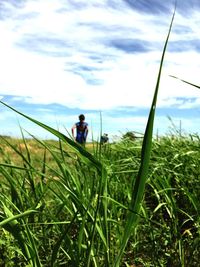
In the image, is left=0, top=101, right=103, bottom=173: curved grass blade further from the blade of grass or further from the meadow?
the blade of grass

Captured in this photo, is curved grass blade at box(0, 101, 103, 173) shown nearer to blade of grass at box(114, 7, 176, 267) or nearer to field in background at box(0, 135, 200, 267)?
blade of grass at box(114, 7, 176, 267)

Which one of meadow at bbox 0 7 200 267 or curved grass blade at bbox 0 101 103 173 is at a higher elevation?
curved grass blade at bbox 0 101 103 173

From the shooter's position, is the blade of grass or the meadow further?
the meadow

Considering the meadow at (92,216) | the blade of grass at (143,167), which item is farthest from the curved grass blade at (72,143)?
the blade of grass at (143,167)

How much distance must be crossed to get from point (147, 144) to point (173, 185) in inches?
73.7

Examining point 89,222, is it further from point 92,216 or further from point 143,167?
point 143,167

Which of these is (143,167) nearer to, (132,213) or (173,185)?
(132,213)

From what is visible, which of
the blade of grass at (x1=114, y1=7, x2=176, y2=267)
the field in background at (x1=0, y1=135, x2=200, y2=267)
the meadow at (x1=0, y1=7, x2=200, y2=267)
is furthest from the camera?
the field in background at (x1=0, y1=135, x2=200, y2=267)

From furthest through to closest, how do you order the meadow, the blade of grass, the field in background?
1. the field in background
2. the meadow
3. the blade of grass

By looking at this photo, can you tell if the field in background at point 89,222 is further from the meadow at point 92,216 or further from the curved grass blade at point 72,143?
the curved grass blade at point 72,143

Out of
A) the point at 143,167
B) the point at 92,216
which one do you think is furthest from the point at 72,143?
the point at 92,216

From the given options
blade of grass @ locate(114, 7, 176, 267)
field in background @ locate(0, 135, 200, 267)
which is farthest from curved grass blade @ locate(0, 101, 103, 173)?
field in background @ locate(0, 135, 200, 267)

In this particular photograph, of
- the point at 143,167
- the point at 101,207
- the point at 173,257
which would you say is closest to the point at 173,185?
the point at 173,257

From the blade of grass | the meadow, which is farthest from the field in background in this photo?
the blade of grass
